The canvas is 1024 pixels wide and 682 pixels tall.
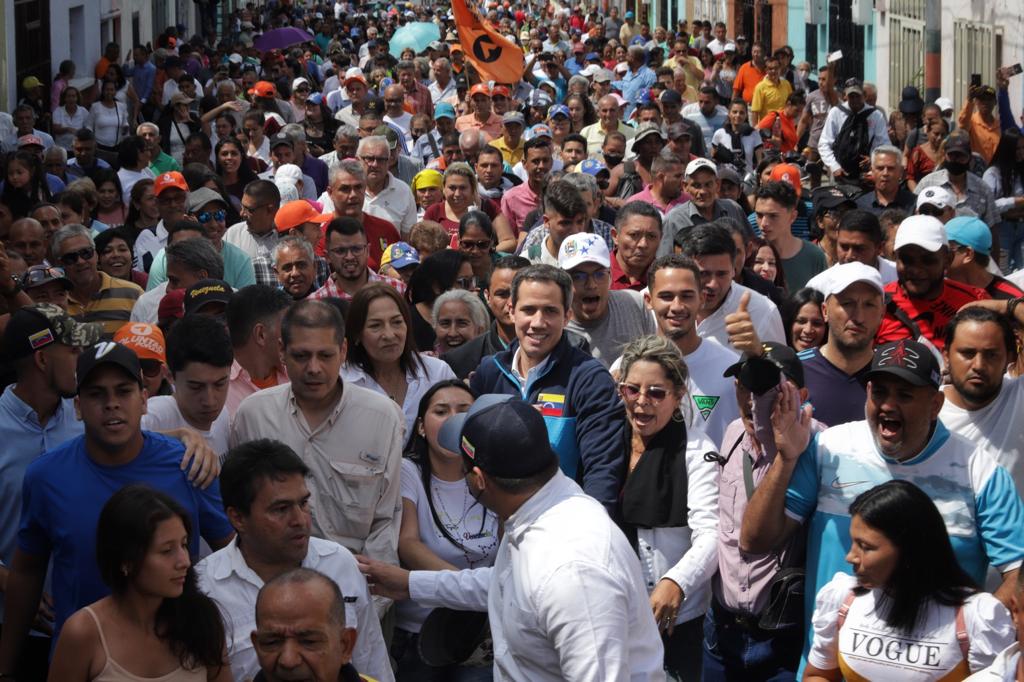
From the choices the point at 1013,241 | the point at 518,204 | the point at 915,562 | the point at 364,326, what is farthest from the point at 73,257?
the point at 1013,241

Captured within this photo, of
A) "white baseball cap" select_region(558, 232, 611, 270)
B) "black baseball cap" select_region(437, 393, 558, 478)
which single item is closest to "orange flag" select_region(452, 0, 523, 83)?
"white baseball cap" select_region(558, 232, 611, 270)

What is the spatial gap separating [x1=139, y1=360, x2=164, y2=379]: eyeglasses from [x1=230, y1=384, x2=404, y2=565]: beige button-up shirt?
0.76 meters

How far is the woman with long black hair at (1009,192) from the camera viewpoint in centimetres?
1228

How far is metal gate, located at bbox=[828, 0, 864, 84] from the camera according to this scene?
1078 inches

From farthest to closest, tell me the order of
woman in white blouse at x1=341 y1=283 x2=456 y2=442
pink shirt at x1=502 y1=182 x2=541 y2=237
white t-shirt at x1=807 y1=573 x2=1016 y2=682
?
1. pink shirt at x1=502 y1=182 x2=541 y2=237
2. woman in white blouse at x1=341 y1=283 x2=456 y2=442
3. white t-shirt at x1=807 y1=573 x2=1016 y2=682

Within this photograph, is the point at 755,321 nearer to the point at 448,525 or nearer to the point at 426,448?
the point at 426,448

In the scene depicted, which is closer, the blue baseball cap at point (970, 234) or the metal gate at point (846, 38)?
the blue baseball cap at point (970, 234)

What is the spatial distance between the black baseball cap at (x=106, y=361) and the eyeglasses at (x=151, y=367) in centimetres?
104

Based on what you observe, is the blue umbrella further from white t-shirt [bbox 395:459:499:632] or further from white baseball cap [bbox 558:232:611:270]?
white t-shirt [bbox 395:459:499:632]

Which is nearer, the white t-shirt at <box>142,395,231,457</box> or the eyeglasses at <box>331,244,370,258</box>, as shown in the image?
the white t-shirt at <box>142,395,231,457</box>

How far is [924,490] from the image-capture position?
475cm

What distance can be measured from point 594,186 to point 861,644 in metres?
5.98

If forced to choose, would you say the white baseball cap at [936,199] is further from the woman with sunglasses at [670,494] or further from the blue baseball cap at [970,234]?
the woman with sunglasses at [670,494]

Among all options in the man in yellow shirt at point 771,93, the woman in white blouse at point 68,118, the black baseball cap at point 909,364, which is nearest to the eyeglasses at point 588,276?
the black baseball cap at point 909,364
